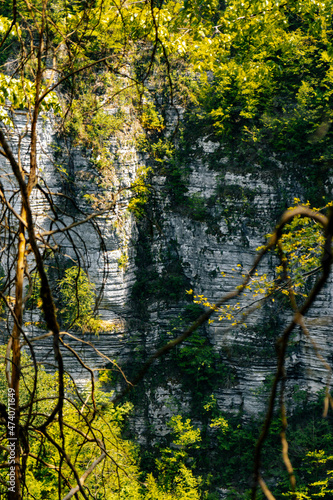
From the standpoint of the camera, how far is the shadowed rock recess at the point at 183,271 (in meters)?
6.89

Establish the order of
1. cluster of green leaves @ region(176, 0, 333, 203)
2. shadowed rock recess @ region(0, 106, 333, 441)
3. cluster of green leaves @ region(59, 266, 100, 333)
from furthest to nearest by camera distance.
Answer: shadowed rock recess @ region(0, 106, 333, 441)
cluster of green leaves @ region(59, 266, 100, 333)
cluster of green leaves @ region(176, 0, 333, 203)

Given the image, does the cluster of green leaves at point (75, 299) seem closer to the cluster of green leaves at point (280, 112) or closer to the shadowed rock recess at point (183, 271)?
the shadowed rock recess at point (183, 271)

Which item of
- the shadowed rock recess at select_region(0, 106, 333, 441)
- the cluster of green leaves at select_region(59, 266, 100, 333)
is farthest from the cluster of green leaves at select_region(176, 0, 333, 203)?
the cluster of green leaves at select_region(59, 266, 100, 333)

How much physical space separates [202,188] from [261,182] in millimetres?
1149

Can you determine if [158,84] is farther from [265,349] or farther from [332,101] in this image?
[265,349]

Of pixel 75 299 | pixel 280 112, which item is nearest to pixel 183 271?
pixel 75 299

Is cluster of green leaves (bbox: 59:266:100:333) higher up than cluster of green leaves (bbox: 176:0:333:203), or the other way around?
cluster of green leaves (bbox: 176:0:333:203)

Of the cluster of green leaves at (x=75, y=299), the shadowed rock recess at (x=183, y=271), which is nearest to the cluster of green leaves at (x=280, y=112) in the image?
the shadowed rock recess at (x=183, y=271)

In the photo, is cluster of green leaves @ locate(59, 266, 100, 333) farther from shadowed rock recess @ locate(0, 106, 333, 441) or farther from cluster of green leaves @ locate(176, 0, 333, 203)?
cluster of green leaves @ locate(176, 0, 333, 203)

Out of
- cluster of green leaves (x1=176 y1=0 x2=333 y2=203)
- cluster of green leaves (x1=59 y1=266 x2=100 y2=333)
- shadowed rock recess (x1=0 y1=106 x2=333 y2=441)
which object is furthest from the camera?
shadowed rock recess (x1=0 y1=106 x2=333 y2=441)

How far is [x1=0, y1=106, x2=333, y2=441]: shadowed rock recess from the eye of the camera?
271 inches

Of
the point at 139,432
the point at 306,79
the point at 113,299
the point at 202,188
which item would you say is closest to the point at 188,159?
the point at 202,188

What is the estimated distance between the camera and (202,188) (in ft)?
24.4

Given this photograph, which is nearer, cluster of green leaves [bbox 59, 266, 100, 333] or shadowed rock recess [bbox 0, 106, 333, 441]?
cluster of green leaves [bbox 59, 266, 100, 333]
